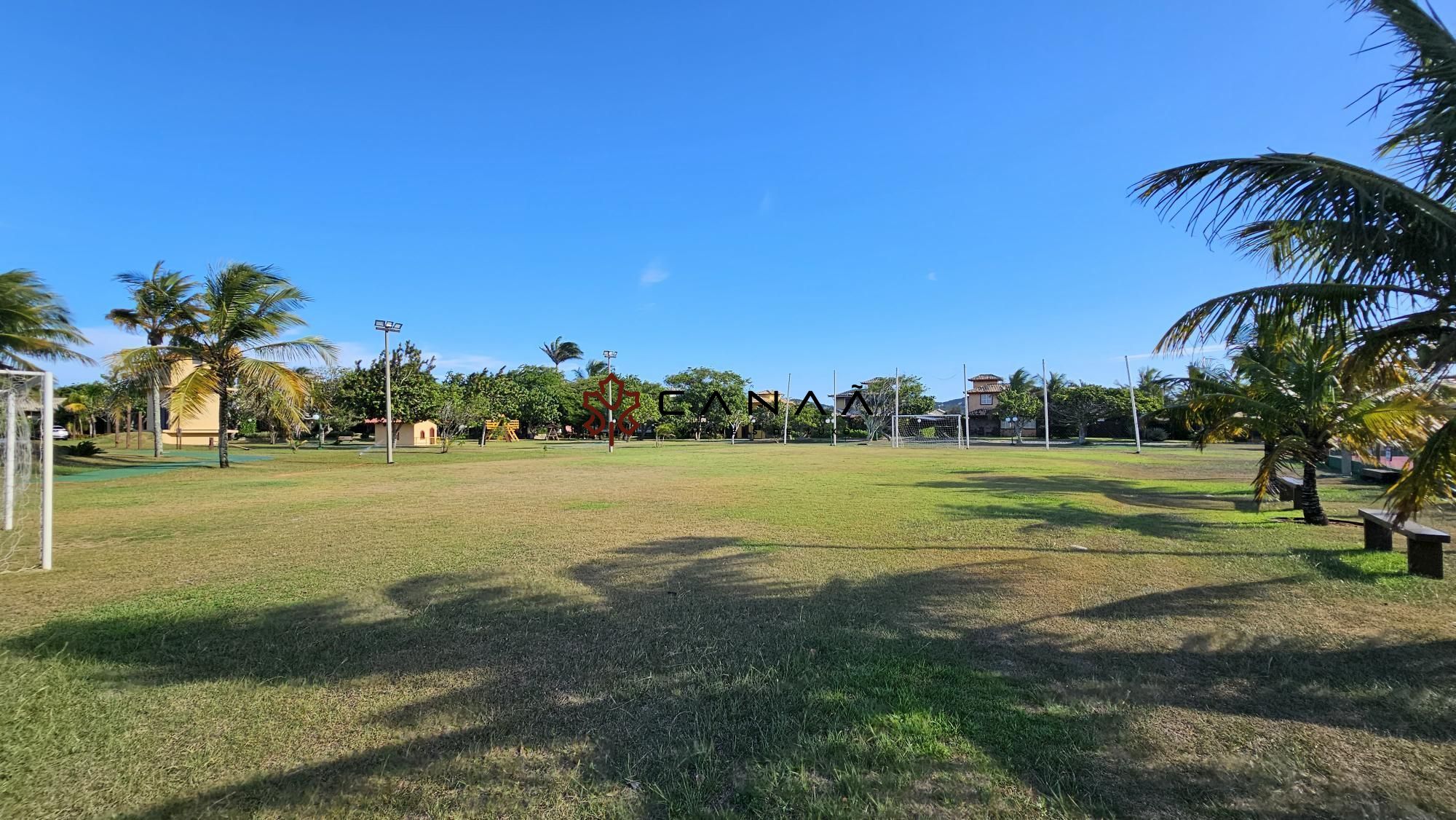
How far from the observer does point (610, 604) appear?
5.23 meters

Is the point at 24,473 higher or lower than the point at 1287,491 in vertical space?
higher

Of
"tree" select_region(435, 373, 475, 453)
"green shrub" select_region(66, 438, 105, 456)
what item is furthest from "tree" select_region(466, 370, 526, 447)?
"green shrub" select_region(66, 438, 105, 456)

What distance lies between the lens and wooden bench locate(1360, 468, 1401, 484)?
1448cm

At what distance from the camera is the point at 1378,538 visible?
7281 mm

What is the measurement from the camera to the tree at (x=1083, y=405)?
58375mm

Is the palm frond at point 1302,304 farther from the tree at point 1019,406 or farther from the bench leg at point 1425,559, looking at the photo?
the tree at point 1019,406

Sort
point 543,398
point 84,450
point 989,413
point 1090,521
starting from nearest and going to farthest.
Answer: point 1090,521 < point 84,450 < point 543,398 < point 989,413

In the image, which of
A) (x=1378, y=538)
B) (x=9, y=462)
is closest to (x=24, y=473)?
(x=9, y=462)

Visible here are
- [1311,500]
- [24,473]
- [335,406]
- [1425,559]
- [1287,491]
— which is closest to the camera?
[1425,559]

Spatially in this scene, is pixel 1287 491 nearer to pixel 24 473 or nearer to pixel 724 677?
pixel 724 677

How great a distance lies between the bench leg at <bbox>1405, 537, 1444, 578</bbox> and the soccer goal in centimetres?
1367

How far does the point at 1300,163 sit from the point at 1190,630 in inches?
137

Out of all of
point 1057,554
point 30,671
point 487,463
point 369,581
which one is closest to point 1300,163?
point 1057,554

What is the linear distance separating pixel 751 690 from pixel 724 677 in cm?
25
